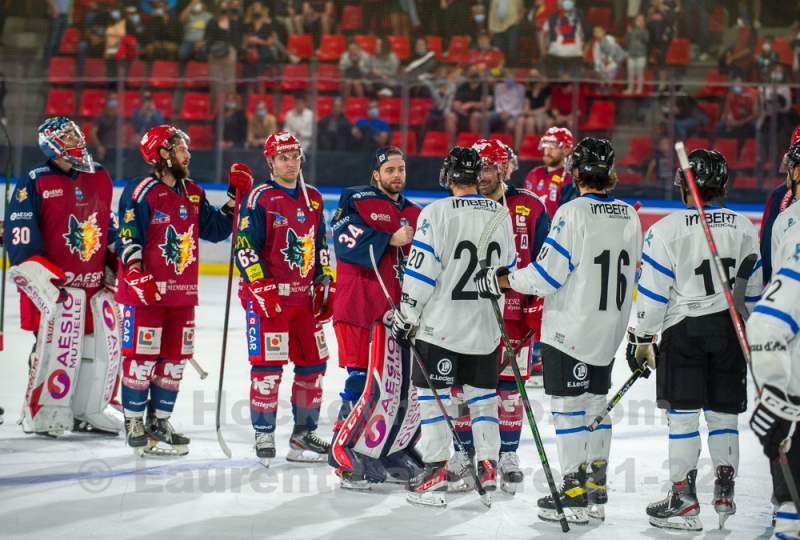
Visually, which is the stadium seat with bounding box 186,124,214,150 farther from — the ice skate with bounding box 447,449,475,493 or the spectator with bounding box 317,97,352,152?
the ice skate with bounding box 447,449,475,493

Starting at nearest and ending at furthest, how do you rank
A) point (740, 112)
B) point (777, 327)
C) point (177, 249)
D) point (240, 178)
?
point (777, 327)
point (177, 249)
point (240, 178)
point (740, 112)

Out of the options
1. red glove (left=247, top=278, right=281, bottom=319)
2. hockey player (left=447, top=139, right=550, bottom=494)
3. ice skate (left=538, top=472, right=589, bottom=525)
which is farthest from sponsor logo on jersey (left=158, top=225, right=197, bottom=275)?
ice skate (left=538, top=472, right=589, bottom=525)

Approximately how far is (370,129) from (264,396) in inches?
262

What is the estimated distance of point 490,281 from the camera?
13.2 ft

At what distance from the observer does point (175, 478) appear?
4594 mm

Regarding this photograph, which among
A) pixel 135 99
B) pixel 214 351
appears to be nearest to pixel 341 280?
pixel 214 351

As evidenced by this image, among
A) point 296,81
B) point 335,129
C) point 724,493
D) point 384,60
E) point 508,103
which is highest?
point 384,60

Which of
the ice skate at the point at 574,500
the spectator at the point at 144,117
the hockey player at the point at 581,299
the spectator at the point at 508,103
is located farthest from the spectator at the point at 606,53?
the ice skate at the point at 574,500

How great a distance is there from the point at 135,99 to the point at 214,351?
4.99 metres

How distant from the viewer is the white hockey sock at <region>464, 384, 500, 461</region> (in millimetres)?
4262

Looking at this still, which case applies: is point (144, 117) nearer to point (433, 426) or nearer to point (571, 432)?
point (433, 426)

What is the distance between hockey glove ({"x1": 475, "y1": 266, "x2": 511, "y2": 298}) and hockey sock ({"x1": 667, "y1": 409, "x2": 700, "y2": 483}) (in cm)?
82

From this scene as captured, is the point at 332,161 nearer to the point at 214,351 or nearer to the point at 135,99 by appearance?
the point at 135,99

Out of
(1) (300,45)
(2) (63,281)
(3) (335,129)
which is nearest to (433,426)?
(2) (63,281)
